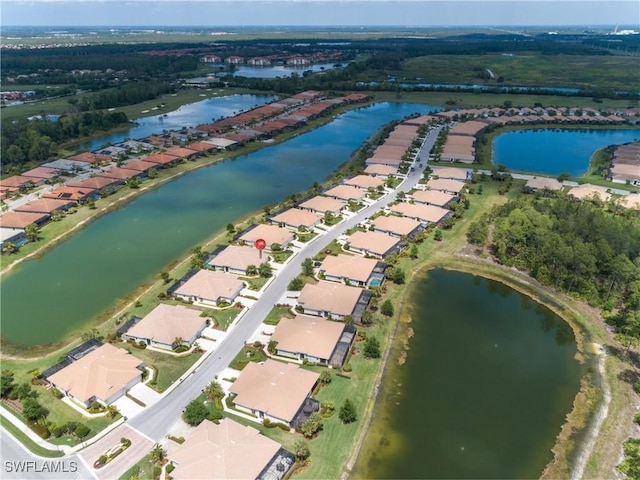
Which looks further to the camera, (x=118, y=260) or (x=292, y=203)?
(x=292, y=203)

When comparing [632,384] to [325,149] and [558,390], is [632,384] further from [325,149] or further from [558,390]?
[325,149]

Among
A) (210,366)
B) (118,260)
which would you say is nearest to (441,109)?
(118,260)

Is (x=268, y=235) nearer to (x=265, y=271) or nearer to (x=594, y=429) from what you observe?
(x=265, y=271)

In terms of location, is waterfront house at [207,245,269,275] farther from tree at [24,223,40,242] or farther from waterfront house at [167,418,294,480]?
tree at [24,223,40,242]

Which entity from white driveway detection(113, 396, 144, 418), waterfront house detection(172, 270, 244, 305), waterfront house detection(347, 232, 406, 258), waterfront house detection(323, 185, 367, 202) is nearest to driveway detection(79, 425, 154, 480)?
white driveway detection(113, 396, 144, 418)

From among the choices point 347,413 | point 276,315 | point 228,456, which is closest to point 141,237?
point 276,315

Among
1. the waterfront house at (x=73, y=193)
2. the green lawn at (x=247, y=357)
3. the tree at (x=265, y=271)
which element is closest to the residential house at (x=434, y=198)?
the tree at (x=265, y=271)
